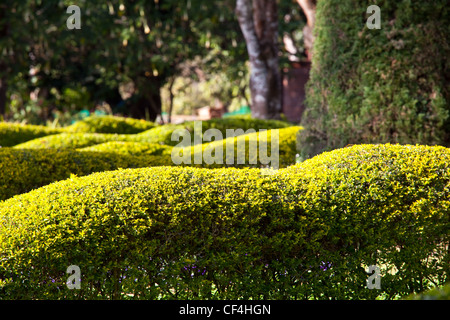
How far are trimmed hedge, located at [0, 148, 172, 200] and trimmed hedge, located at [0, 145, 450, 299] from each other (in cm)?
145

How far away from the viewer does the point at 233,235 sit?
3814mm

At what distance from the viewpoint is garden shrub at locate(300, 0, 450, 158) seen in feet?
18.8

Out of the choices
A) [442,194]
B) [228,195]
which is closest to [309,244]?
[228,195]

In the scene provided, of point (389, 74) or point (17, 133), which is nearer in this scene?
point (389, 74)

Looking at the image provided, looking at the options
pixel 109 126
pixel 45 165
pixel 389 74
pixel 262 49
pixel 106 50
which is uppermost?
pixel 106 50

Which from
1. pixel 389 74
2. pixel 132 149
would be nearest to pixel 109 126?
pixel 132 149

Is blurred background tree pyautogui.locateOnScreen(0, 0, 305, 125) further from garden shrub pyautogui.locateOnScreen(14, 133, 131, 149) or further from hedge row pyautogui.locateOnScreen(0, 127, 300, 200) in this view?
hedge row pyautogui.locateOnScreen(0, 127, 300, 200)

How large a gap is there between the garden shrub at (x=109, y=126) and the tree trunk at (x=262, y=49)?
9.40 ft

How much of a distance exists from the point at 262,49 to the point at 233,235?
8.47 m

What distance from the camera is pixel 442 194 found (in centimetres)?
395

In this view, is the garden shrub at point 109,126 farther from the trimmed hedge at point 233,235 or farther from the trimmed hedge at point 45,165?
the trimmed hedge at point 233,235

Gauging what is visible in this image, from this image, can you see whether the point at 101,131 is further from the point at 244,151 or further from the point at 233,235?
the point at 233,235
